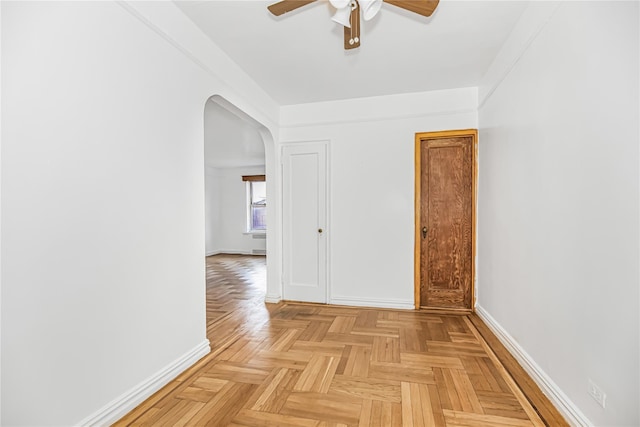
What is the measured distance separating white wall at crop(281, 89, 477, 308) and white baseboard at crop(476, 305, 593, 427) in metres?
1.21

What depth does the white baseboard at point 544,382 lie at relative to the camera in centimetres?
160

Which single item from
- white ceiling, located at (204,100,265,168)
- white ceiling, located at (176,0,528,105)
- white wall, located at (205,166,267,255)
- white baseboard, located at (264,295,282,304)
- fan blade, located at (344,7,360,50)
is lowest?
white baseboard, located at (264,295,282,304)

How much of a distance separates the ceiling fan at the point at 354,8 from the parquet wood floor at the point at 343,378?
226cm

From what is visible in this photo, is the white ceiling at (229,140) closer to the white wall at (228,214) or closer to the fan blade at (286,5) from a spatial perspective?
the white wall at (228,214)

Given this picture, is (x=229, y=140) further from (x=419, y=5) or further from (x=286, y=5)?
(x=419, y=5)

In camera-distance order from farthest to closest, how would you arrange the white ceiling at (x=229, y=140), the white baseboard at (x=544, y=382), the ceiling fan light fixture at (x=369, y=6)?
1. the white ceiling at (x=229, y=140)
2. the ceiling fan light fixture at (x=369, y=6)
3. the white baseboard at (x=544, y=382)

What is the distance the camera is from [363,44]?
2633 mm

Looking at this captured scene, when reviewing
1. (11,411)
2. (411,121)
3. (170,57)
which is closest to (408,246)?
(411,121)

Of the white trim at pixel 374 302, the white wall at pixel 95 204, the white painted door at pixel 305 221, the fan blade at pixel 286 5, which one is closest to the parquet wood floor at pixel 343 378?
the white trim at pixel 374 302

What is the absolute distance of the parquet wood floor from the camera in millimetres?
1751

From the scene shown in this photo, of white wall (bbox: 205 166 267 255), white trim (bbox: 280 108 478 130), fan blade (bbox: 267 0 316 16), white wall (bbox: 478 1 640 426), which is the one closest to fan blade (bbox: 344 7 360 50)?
fan blade (bbox: 267 0 316 16)

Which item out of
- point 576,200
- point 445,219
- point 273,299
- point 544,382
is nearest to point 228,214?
point 273,299

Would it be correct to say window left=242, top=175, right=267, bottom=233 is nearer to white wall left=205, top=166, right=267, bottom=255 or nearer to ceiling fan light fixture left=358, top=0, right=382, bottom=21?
white wall left=205, top=166, right=267, bottom=255

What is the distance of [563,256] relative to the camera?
5.68 ft
